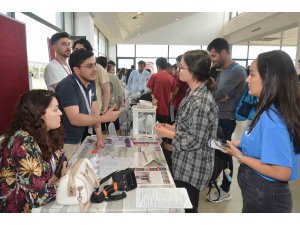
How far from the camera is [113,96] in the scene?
11.9 feet

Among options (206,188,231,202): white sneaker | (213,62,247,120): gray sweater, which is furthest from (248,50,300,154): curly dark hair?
(206,188,231,202): white sneaker

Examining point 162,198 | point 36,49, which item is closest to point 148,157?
point 162,198

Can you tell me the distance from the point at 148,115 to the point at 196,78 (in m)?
0.64

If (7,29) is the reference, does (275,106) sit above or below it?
below

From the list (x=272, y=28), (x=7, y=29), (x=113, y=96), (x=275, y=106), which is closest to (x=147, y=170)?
(x=275, y=106)

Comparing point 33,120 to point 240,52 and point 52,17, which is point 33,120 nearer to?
point 52,17

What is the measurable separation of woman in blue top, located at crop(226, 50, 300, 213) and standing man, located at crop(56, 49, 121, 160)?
3.19 ft

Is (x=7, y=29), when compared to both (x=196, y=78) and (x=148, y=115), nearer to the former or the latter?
(x=148, y=115)

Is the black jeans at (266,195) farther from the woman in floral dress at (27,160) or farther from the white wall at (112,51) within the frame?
the white wall at (112,51)

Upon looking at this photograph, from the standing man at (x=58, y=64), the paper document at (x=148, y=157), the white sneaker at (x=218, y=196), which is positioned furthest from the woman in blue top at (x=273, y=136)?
the standing man at (x=58, y=64)

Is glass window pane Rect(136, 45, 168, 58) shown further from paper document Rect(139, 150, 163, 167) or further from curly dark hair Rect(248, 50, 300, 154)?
curly dark hair Rect(248, 50, 300, 154)

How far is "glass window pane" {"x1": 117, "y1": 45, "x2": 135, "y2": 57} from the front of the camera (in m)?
11.5

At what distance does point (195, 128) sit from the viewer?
1354mm

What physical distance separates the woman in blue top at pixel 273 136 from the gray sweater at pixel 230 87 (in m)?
1.23
